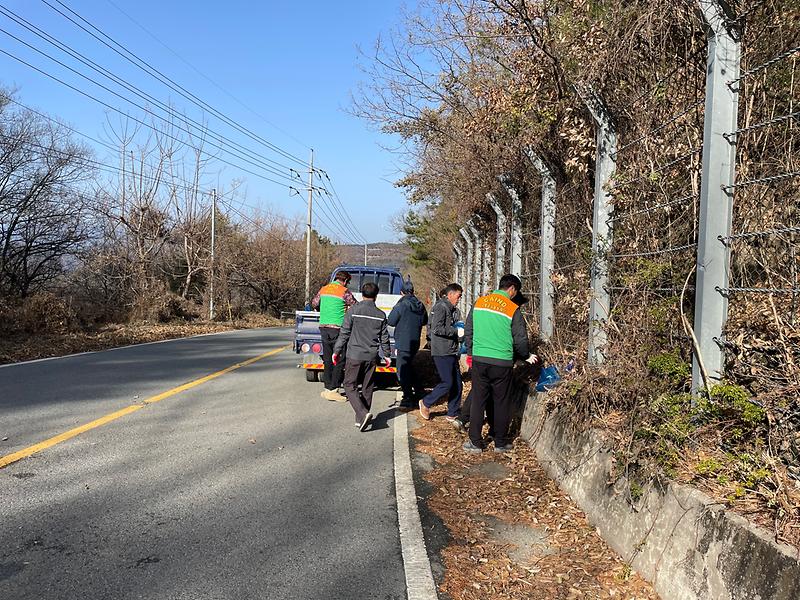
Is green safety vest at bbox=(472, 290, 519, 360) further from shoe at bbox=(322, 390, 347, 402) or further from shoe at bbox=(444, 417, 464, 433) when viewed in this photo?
shoe at bbox=(322, 390, 347, 402)

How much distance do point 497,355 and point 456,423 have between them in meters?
1.90

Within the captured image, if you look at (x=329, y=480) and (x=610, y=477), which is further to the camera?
(x=329, y=480)

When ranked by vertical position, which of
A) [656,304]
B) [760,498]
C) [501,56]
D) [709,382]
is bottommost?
[760,498]

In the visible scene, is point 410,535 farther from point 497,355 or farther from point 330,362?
point 330,362

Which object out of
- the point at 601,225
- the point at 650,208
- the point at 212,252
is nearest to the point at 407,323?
the point at 601,225

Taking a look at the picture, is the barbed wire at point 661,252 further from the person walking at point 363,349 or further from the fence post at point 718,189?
the person walking at point 363,349

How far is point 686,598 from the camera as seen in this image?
3045mm

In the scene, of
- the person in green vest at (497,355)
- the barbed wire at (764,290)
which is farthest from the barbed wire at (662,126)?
the person in green vest at (497,355)

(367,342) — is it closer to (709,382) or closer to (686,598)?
(709,382)

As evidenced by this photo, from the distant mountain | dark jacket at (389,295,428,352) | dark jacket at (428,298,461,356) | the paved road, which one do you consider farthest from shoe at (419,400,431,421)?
the distant mountain

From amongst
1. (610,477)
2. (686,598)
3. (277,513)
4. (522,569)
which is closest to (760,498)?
(686,598)

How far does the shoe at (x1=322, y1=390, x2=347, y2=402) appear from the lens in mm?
9477

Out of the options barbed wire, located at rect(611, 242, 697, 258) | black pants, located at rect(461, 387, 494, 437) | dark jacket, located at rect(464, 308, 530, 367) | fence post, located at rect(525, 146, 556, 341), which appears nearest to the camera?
barbed wire, located at rect(611, 242, 697, 258)

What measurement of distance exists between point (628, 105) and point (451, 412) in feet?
14.4
